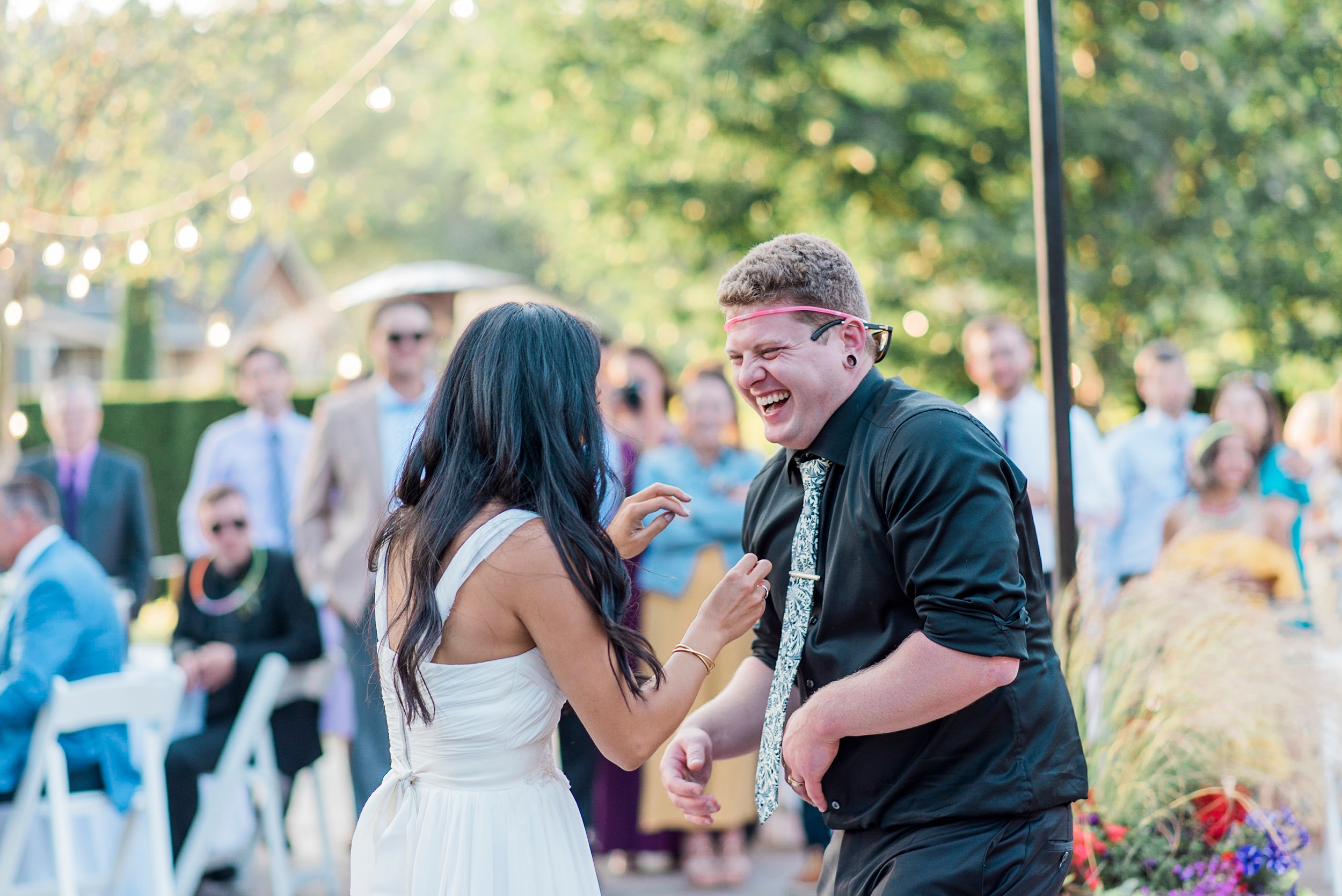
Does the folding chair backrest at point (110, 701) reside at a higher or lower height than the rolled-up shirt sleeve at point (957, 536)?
lower

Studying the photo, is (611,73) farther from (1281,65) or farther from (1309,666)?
(1309,666)

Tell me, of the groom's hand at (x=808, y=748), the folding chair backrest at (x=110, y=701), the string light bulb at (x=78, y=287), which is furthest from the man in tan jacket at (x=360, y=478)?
the groom's hand at (x=808, y=748)

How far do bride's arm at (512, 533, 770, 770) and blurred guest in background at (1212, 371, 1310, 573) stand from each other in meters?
5.08

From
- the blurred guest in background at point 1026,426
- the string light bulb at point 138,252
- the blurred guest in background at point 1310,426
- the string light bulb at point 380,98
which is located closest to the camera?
the string light bulb at point 380,98

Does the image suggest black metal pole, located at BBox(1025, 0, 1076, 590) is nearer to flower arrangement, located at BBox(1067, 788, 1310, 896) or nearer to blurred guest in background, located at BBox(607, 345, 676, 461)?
flower arrangement, located at BBox(1067, 788, 1310, 896)

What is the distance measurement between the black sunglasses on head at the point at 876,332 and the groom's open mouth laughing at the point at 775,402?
0.42 feet

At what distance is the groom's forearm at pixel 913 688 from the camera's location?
2.11m

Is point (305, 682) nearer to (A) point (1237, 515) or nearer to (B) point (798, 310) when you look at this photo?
(B) point (798, 310)

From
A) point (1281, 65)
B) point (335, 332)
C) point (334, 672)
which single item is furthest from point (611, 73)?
point (335, 332)

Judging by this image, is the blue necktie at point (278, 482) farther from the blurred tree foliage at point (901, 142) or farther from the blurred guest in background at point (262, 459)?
the blurred tree foliage at point (901, 142)

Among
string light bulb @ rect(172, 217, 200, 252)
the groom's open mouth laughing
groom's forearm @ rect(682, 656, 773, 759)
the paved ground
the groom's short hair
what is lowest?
the paved ground

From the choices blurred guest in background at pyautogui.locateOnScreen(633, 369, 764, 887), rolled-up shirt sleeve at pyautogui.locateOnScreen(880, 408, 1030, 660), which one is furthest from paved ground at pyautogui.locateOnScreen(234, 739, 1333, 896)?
rolled-up shirt sleeve at pyautogui.locateOnScreen(880, 408, 1030, 660)

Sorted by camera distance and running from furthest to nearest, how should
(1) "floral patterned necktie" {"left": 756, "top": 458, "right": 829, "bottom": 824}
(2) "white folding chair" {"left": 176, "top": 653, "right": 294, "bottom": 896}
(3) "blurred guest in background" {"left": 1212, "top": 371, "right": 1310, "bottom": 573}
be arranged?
(3) "blurred guest in background" {"left": 1212, "top": 371, "right": 1310, "bottom": 573}, (2) "white folding chair" {"left": 176, "top": 653, "right": 294, "bottom": 896}, (1) "floral patterned necktie" {"left": 756, "top": 458, "right": 829, "bottom": 824}

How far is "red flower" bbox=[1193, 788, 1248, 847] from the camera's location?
142 inches
